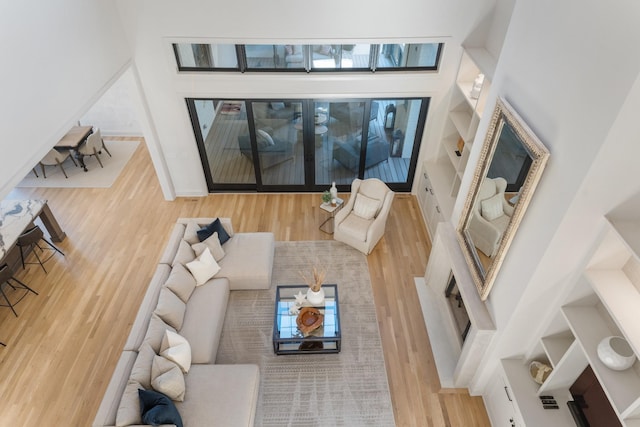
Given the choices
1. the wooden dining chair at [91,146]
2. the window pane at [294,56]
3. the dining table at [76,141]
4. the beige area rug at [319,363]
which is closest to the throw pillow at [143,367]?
the beige area rug at [319,363]

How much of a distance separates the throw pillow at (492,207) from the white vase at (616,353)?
50.6 inches

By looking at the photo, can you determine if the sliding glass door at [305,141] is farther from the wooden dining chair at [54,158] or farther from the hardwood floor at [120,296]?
the wooden dining chair at [54,158]

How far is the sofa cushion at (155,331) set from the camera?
4.18 meters

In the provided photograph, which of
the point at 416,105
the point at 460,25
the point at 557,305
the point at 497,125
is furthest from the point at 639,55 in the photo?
the point at 416,105

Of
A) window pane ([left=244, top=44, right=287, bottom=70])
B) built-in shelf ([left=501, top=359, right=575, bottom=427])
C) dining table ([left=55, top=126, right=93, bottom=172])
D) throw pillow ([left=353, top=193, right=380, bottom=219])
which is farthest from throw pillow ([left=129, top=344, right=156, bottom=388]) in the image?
dining table ([left=55, top=126, right=93, bottom=172])

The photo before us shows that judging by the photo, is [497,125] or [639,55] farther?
[497,125]

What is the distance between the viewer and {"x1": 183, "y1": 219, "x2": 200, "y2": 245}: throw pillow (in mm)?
5457

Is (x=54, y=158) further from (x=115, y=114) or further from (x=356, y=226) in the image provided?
(x=356, y=226)

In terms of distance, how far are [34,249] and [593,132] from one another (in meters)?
7.25

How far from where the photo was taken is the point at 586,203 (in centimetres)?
257

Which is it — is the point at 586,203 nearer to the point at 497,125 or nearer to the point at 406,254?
the point at 497,125

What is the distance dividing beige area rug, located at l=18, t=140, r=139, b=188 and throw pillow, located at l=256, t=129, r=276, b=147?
3.25 metres

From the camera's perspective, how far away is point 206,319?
4.69m

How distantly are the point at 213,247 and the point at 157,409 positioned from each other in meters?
2.20
